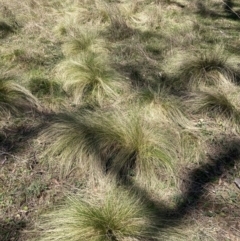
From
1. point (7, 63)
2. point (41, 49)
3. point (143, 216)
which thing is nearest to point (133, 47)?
point (41, 49)

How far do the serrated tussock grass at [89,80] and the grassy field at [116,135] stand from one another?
15 millimetres

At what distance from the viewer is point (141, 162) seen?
3.01 metres

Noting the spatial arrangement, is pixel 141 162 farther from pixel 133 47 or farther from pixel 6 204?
pixel 133 47

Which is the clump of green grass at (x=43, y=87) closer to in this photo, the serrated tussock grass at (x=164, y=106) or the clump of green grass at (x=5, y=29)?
the serrated tussock grass at (x=164, y=106)

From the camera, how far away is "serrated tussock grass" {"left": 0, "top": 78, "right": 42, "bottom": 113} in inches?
146

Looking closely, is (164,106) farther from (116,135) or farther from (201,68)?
(201,68)

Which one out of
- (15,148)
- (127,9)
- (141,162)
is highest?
(141,162)

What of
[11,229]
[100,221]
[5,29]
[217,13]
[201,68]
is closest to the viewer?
[100,221]

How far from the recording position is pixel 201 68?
4.57m

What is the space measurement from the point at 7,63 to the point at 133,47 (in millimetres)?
1908

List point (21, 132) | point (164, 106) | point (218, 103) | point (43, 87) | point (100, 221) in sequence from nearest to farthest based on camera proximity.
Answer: point (100, 221) → point (21, 132) → point (164, 106) → point (218, 103) → point (43, 87)

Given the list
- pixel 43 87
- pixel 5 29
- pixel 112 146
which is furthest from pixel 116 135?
pixel 5 29

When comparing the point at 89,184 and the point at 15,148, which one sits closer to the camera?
the point at 89,184

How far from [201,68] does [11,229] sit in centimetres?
315
